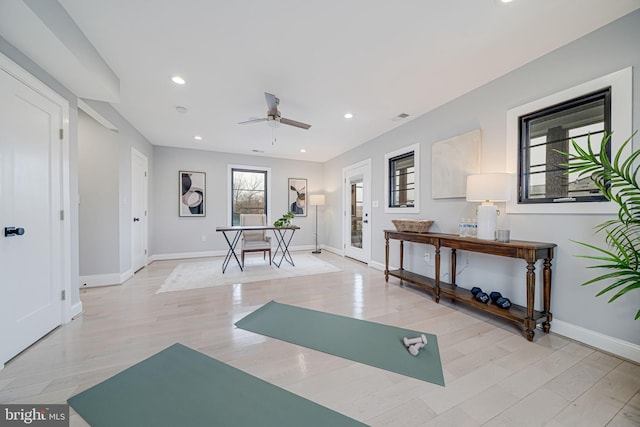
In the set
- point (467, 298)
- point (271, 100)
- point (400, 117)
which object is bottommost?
point (467, 298)

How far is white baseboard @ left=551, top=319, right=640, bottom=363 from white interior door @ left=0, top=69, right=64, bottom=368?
433cm

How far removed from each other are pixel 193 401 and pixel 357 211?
175 inches

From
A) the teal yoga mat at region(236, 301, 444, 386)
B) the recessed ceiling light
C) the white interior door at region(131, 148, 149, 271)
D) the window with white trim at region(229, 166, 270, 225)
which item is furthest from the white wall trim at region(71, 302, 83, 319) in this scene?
the window with white trim at region(229, 166, 270, 225)

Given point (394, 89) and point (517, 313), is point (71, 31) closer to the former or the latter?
point (394, 89)

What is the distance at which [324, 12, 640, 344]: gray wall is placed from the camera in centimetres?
179

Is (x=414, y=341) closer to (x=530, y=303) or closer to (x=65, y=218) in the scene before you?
(x=530, y=303)

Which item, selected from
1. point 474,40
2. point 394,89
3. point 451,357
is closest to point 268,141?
point 394,89

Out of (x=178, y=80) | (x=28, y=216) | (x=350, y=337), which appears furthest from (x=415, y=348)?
(x=178, y=80)

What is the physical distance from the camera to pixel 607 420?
124cm

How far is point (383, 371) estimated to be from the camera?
1.62 meters

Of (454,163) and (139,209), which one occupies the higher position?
(454,163)

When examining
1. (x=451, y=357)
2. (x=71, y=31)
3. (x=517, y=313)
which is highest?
(x=71, y=31)

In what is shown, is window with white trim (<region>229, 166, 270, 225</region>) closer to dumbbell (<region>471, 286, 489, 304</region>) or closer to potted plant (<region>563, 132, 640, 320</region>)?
dumbbell (<region>471, 286, 489, 304</region>)

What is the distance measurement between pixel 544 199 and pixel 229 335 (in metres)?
3.15
